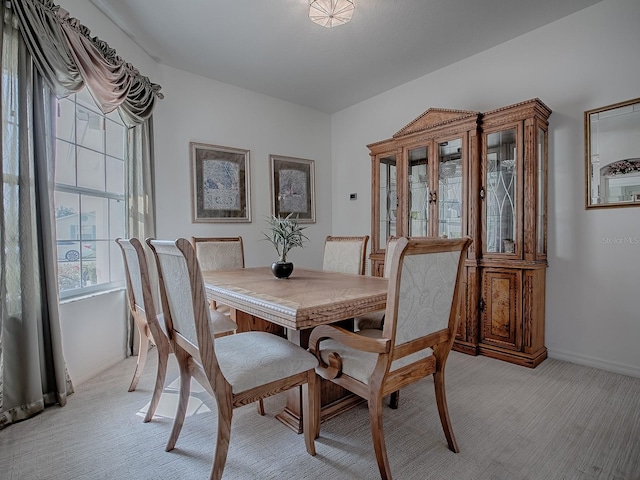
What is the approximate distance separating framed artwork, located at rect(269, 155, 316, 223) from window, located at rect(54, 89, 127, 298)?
68.2 inches

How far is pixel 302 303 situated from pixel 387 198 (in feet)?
8.32

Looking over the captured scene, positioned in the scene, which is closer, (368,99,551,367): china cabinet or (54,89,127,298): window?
(54,89,127,298): window

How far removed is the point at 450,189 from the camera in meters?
3.04

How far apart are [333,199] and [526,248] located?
272cm

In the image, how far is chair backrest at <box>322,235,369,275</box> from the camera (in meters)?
2.74

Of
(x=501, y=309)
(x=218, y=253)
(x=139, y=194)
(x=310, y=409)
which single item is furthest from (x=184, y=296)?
(x=501, y=309)

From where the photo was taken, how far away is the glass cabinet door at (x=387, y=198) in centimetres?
357

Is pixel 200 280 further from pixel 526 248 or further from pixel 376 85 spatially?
pixel 376 85

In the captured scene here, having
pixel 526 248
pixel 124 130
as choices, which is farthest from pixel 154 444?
pixel 526 248

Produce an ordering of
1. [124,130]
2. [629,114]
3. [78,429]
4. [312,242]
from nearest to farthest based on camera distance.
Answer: [78,429] → [629,114] → [124,130] → [312,242]

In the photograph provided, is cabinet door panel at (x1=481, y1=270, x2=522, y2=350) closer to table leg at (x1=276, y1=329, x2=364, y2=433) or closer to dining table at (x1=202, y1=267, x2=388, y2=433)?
dining table at (x1=202, y1=267, x2=388, y2=433)

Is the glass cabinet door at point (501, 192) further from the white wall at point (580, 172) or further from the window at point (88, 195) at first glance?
the window at point (88, 195)

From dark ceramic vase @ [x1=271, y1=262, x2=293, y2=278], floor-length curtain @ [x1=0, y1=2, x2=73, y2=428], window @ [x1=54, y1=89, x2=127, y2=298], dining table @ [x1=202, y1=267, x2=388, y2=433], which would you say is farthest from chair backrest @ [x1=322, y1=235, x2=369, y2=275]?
floor-length curtain @ [x1=0, y1=2, x2=73, y2=428]

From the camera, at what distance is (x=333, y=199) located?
4.79 m
